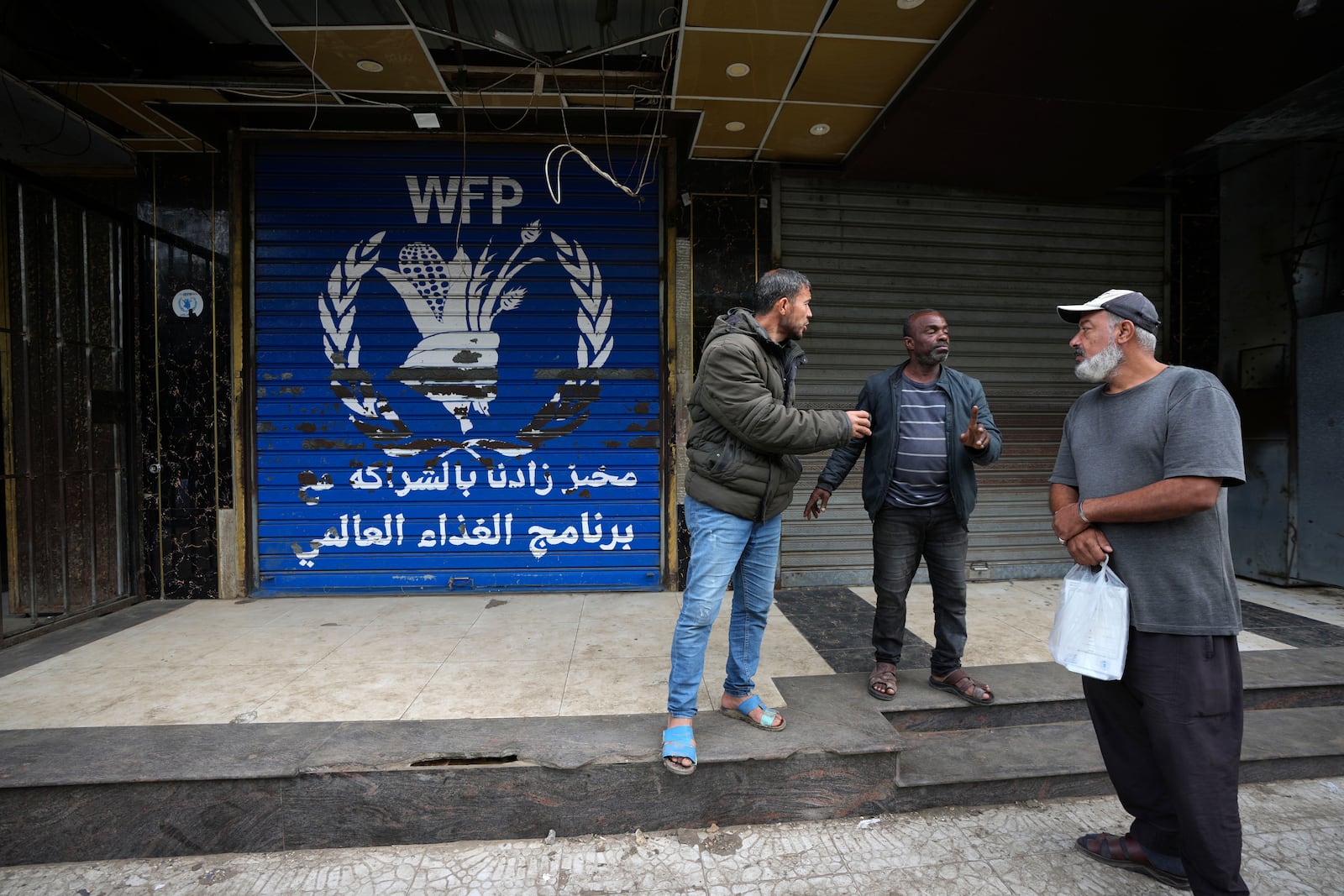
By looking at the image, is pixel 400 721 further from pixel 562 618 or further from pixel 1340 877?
pixel 1340 877

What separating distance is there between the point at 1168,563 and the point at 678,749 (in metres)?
1.76

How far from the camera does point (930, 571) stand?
297 centimetres

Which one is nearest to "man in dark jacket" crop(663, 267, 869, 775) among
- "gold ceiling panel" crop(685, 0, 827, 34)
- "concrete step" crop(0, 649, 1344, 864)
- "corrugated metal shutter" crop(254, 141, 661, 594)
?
"concrete step" crop(0, 649, 1344, 864)

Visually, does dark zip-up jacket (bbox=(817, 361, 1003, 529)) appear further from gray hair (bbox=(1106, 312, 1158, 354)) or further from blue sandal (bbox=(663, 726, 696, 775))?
blue sandal (bbox=(663, 726, 696, 775))

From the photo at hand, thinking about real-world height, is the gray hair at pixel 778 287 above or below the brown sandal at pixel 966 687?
above

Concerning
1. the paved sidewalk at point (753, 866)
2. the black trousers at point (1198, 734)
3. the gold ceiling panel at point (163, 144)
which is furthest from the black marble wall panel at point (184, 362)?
the black trousers at point (1198, 734)

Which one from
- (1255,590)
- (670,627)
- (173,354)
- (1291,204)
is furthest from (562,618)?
(1291,204)

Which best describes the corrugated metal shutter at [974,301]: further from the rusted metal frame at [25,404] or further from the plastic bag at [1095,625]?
the rusted metal frame at [25,404]

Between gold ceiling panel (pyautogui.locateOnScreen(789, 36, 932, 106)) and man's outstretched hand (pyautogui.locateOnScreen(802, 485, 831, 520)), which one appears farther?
gold ceiling panel (pyautogui.locateOnScreen(789, 36, 932, 106))

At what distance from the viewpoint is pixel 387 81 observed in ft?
13.4

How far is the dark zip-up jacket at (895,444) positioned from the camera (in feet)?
9.53

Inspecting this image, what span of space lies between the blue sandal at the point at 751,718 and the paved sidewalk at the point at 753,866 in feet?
1.20

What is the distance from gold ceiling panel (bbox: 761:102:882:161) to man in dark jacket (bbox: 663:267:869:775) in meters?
2.40

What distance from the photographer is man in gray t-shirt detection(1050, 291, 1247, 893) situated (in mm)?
1753
